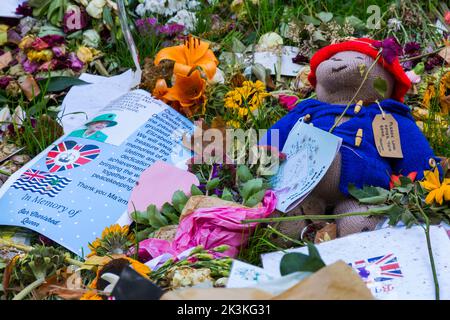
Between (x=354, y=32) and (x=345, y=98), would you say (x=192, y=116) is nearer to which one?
(x=345, y=98)

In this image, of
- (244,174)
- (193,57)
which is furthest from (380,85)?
(193,57)

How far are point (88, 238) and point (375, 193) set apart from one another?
627 mm

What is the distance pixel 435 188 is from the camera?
1.29 metres

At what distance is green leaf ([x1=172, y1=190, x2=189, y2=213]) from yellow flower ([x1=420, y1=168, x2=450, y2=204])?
Answer: 0.50 m

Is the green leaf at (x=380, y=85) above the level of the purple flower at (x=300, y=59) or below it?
above

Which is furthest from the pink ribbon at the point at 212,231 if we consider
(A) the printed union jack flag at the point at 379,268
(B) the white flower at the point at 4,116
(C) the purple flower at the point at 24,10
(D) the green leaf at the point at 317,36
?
(C) the purple flower at the point at 24,10

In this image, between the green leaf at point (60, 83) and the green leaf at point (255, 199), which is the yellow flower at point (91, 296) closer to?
the green leaf at point (255, 199)

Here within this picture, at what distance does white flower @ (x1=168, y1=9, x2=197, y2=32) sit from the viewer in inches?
90.7

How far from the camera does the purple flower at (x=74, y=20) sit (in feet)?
7.65

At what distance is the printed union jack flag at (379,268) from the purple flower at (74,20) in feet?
4.99

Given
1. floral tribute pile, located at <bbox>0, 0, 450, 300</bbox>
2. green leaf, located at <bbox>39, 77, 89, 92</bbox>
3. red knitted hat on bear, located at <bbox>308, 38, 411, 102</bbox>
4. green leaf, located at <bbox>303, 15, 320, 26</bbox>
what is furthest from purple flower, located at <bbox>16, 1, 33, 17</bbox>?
red knitted hat on bear, located at <bbox>308, 38, 411, 102</bbox>

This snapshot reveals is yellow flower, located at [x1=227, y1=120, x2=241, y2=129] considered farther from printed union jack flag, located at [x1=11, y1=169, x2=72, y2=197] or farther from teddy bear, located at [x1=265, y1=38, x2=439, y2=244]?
printed union jack flag, located at [x1=11, y1=169, x2=72, y2=197]
